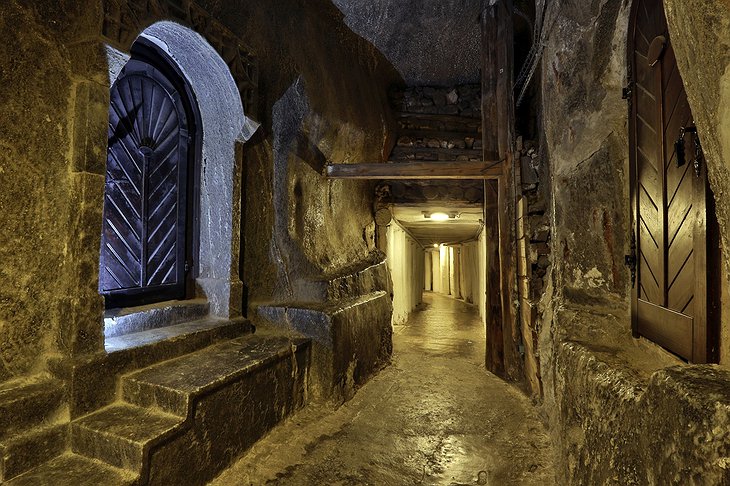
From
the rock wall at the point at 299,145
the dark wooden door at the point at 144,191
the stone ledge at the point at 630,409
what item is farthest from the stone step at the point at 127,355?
the stone ledge at the point at 630,409

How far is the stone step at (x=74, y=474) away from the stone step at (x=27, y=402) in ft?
0.72

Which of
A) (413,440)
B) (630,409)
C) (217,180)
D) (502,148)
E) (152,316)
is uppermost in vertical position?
(502,148)

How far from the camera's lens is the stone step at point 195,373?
231 cm

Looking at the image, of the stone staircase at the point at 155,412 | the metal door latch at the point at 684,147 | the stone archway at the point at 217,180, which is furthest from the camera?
the stone archway at the point at 217,180

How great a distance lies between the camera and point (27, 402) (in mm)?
1940

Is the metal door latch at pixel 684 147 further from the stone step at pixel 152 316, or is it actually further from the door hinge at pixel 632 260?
the stone step at pixel 152 316

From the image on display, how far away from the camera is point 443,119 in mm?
6848

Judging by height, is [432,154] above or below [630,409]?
above

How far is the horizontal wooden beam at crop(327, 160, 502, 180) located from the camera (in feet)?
15.2

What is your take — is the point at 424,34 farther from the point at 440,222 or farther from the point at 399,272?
the point at 399,272

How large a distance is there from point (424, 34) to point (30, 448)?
651 cm

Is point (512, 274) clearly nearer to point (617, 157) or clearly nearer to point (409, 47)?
point (617, 157)

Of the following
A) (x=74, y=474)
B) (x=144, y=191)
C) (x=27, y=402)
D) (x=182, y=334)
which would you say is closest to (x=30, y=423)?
(x=27, y=402)

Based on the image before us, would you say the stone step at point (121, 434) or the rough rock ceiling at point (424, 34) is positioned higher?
the rough rock ceiling at point (424, 34)
